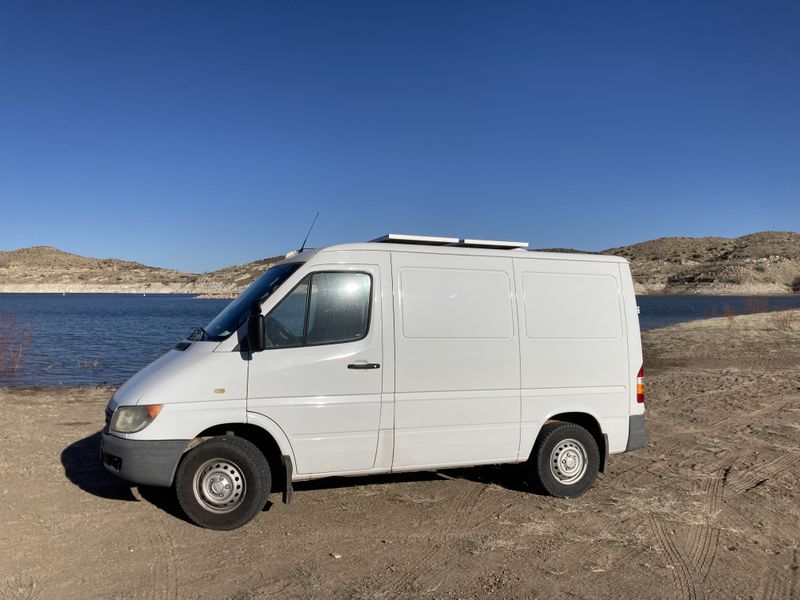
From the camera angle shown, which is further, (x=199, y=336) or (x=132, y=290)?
(x=132, y=290)

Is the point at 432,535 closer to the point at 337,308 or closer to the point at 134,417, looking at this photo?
the point at 337,308

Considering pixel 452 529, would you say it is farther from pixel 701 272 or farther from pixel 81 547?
pixel 701 272

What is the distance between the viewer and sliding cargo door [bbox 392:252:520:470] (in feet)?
19.3

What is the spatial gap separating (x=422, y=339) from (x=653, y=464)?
385 cm

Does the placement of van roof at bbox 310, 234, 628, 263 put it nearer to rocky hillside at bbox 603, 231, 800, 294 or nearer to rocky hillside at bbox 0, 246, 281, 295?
Answer: rocky hillside at bbox 603, 231, 800, 294

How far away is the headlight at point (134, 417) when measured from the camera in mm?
5293

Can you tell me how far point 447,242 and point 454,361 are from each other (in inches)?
49.4

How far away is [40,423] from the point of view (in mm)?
9781

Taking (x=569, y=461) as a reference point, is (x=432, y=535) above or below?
below

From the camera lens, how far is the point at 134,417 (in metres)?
5.34

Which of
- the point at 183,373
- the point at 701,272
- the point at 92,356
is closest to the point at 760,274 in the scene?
the point at 701,272

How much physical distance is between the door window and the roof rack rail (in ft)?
1.65

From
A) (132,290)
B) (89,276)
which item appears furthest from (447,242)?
(89,276)

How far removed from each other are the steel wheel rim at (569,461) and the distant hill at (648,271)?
101 m
